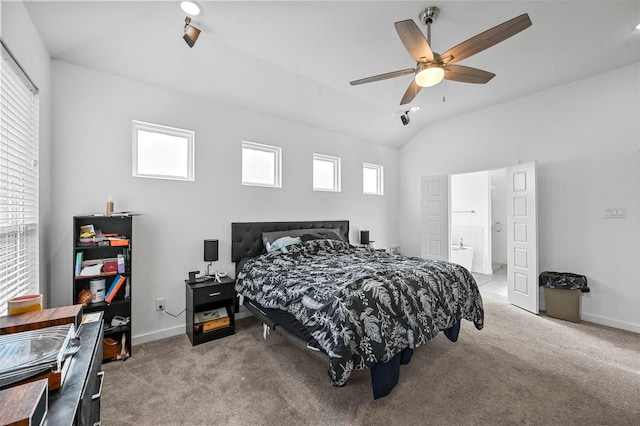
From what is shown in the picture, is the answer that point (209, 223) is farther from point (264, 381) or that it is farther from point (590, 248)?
point (590, 248)

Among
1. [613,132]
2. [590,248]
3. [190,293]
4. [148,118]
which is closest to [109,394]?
[190,293]

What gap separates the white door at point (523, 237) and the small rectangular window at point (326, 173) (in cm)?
272

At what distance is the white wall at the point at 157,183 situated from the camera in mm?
2545

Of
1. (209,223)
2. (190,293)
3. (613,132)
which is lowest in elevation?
(190,293)

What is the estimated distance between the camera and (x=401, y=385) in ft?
7.00

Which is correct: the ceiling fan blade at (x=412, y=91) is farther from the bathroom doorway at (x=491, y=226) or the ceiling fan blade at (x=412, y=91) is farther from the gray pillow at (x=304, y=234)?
the bathroom doorway at (x=491, y=226)

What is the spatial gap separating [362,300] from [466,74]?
2.14 m

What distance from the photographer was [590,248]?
11.4 feet

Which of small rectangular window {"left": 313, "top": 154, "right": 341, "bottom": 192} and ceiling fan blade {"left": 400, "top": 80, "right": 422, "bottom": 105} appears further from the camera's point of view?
small rectangular window {"left": 313, "top": 154, "right": 341, "bottom": 192}

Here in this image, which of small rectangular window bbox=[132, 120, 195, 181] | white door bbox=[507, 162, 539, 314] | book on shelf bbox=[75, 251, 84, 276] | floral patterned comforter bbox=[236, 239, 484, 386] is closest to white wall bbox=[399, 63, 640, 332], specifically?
white door bbox=[507, 162, 539, 314]

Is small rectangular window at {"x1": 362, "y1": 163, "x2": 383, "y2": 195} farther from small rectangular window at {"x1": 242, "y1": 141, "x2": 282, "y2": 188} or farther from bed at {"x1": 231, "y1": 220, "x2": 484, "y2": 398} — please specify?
bed at {"x1": 231, "y1": 220, "x2": 484, "y2": 398}

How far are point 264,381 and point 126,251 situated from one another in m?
1.86

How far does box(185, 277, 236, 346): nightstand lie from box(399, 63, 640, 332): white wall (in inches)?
172

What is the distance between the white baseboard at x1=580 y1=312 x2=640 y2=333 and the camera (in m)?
3.14
